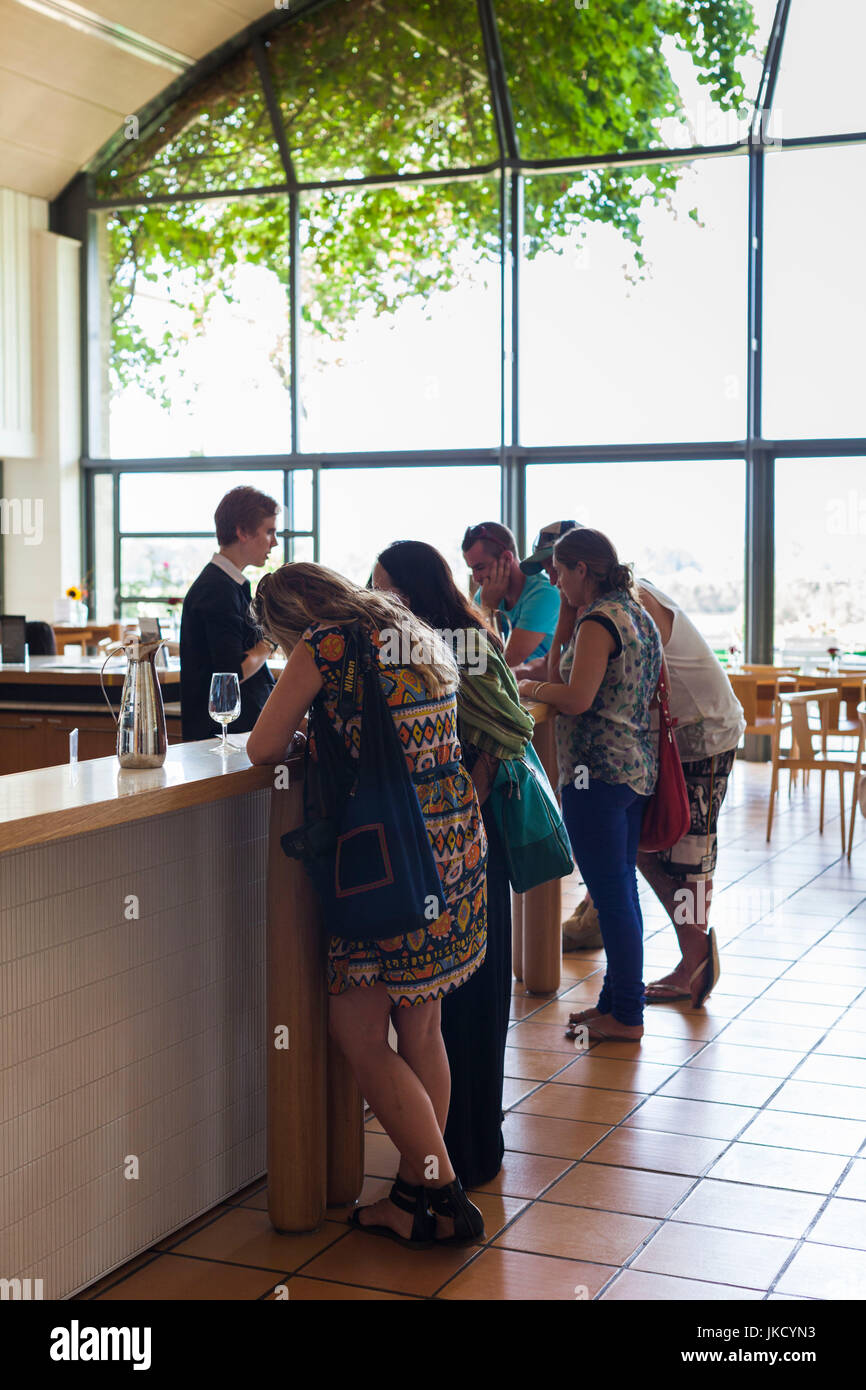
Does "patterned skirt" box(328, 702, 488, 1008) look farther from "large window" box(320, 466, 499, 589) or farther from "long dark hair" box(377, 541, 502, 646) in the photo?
"large window" box(320, 466, 499, 589)

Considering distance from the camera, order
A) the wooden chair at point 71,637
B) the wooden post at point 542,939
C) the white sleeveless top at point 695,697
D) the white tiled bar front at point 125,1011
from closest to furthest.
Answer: the white tiled bar front at point 125,1011 → the white sleeveless top at point 695,697 → the wooden post at point 542,939 → the wooden chair at point 71,637

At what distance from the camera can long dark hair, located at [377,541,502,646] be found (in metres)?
3.00

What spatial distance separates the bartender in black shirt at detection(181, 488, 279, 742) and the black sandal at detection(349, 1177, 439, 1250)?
1681 mm

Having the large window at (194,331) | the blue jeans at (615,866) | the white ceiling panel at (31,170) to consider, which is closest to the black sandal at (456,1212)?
the blue jeans at (615,866)

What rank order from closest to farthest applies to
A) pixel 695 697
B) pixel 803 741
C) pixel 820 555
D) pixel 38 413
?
1. pixel 695 697
2. pixel 803 741
3. pixel 820 555
4. pixel 38 413

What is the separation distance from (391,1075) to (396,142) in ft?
31.9

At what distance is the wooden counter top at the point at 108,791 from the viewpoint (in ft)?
7.48

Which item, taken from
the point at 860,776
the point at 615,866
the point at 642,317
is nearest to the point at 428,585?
the point at 615,866

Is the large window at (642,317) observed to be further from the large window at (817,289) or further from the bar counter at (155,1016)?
the bar counter at (155,1016)

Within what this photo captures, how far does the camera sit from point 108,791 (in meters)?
Answer: 2.56

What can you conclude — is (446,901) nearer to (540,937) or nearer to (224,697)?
(224,697)

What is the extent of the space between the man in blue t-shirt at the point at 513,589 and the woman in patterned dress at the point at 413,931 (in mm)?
1912

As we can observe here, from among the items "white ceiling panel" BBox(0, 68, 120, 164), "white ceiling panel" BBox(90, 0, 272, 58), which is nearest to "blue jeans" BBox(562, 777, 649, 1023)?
"white ceiling panel" BBox(90, 0, 272, 58)

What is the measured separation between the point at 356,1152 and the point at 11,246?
1052cm
